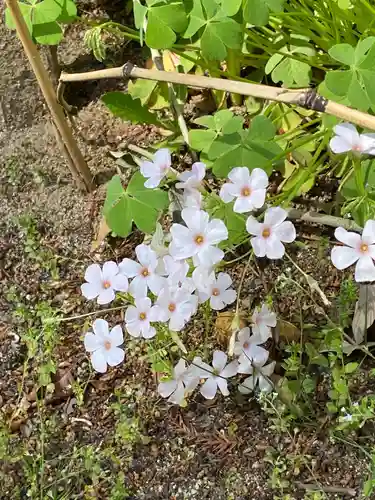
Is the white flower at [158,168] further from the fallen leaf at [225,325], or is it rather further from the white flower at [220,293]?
the fallen leaf at [225,325]

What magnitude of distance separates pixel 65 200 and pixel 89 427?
1.81 ft

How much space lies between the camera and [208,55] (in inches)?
54.4

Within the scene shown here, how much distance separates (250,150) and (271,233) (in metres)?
0.22

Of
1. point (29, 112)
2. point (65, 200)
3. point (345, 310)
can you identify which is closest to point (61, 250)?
point (65, 200)

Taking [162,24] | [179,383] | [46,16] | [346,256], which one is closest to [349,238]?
[346,256]

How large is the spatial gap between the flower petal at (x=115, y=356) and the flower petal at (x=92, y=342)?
3cm

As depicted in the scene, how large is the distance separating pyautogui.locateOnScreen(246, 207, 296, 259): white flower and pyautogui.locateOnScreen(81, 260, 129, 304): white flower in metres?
0.26

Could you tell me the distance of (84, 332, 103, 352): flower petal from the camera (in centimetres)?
133

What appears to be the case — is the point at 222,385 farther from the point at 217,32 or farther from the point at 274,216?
the point at 217,32

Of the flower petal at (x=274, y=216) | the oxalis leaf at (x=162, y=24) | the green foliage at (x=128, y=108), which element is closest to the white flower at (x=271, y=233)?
the flower petal at (x=274, y=216)

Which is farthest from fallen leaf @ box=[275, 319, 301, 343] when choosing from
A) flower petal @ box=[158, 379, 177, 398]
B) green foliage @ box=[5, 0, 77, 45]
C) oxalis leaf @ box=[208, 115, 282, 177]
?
green foliage @ box=[5, 0, 77, 45]

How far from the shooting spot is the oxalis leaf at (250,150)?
1.32 m

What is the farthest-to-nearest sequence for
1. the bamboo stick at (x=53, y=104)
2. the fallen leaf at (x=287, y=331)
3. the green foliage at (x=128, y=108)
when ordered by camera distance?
the green foliage at (x=128, y=108) → the fallen leaf at (x=287, y=331) → the bamboo stick at (x=53, y=104)

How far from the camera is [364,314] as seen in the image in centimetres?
149
